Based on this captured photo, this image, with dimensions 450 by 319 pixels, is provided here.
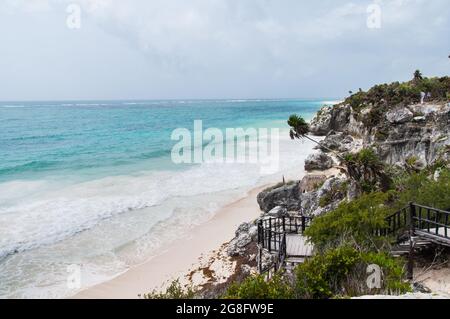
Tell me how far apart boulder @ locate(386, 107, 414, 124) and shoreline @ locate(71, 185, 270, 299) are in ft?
39.1

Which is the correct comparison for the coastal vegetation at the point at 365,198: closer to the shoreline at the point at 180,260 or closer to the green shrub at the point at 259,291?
the green shrub at the point at 259,291

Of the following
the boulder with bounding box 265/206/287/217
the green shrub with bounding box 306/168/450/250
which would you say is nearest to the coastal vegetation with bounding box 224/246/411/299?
the green shrub with bounding box 306/168/450/250

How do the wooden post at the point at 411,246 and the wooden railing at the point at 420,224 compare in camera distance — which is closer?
the wooden railing at the point at 420,224

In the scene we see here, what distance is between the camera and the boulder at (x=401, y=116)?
83.2ft

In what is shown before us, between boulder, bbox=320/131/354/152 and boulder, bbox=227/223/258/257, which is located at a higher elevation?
boulder, bbox=320/131/354/152

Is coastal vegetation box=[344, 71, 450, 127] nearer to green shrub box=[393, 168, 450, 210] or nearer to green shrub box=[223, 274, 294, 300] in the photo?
green shrub box=[393, 168, 450, 210]

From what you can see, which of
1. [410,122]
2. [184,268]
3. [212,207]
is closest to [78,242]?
[184,268]

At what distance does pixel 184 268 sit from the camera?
54.2 ft

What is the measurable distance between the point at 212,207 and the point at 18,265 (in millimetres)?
12012

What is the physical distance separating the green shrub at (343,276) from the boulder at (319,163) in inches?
905

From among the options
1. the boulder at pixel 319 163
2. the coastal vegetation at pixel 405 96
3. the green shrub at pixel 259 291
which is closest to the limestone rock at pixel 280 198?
the boulder at pixel 319 163

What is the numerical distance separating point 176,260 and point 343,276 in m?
10.1

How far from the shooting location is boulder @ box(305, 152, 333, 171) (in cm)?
3180

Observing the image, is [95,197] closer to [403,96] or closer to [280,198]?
[280,198]
